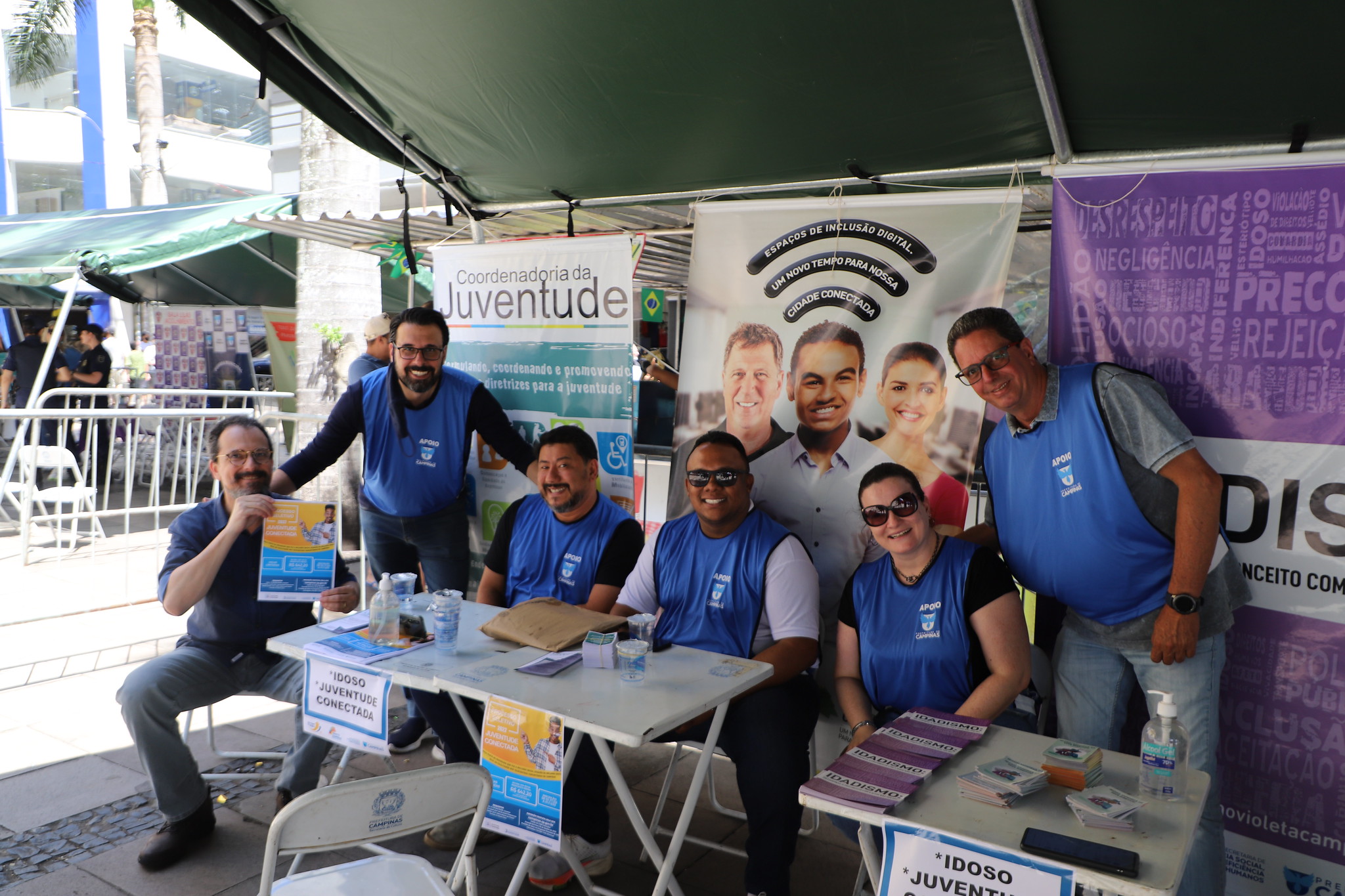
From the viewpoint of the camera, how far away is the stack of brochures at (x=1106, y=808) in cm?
→ 179

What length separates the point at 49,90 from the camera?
2400 centimetres

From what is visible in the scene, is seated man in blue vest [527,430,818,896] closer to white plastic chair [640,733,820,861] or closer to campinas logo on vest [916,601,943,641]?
white plastic chair [640,733,820,861]

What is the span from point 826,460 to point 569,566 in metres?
1.06

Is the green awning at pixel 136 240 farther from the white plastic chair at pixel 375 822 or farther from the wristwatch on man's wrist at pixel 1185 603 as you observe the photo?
the wristwatch on man's wrist at pixel 1185 603

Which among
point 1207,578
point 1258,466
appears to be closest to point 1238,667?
point 1207,578

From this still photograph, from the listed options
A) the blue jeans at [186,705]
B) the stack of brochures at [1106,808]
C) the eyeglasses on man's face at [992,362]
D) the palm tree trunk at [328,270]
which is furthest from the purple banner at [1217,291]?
the palm tree trunk at [328,270]

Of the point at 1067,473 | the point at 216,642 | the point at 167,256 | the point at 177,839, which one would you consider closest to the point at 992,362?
the point at 1067,473

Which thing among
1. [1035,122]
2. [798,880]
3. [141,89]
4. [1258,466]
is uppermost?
[141,89]

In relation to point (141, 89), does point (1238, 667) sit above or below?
below

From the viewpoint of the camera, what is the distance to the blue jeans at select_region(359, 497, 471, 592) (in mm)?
4051

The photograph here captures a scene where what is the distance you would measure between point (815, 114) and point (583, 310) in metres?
1.42

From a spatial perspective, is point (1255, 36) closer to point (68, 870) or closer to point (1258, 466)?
point (1258, 466)

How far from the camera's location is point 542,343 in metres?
4.28

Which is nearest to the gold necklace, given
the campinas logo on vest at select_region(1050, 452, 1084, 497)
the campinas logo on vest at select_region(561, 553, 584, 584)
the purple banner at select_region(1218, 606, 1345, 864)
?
the campinas logo on vest at select_region(1050, 452, 1084, 497)
